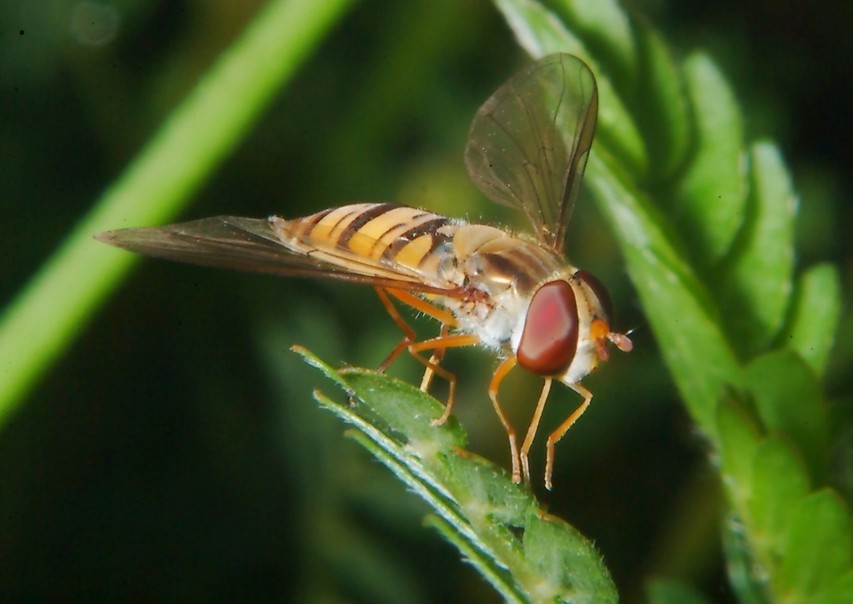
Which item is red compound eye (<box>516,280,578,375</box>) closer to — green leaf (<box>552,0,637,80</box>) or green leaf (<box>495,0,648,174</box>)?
green leaf (<box>495,0,648,174</box>)

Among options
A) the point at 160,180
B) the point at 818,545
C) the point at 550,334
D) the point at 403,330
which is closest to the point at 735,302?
the point at 550,334

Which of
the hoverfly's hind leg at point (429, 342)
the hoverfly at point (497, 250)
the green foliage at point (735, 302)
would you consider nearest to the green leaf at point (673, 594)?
the green foliage at point (735, 302)

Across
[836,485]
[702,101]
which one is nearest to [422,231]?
[702,101]

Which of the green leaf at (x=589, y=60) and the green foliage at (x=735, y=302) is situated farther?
the green leaf at (x=589, y=60)

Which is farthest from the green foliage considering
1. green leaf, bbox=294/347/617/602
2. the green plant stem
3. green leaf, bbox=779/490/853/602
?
the green plant stem

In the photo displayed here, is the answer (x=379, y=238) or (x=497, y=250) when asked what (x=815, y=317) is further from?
(x=379, y=238)

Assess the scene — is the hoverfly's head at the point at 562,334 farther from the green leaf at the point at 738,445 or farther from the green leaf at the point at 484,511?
the green leaf at the point at 484,511
